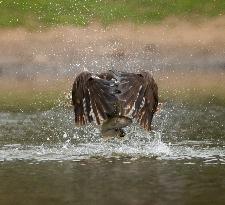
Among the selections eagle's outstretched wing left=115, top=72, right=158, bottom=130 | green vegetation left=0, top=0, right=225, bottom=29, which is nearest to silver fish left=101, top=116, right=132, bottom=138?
eagle's outstretched wing left=115, top=72, right=158, bottom=130

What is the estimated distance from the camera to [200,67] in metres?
48.0

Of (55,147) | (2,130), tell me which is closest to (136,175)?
(55,147)

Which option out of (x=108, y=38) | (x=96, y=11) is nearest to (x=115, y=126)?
(x=108, y=38)

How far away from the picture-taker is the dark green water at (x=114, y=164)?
13.2 metres

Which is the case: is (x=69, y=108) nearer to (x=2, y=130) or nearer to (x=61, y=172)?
(x=2, y=130)

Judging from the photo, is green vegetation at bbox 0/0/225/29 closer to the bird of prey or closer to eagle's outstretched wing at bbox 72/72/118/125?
the bird of prey

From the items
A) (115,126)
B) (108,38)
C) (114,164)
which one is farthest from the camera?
(108,38)

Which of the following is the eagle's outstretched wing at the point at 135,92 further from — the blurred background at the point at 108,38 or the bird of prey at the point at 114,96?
the blurred background at the point at 108,38

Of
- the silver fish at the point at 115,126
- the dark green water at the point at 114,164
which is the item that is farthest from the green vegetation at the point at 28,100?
the silver fish at the point at 115,126

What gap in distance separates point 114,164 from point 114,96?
1.20m

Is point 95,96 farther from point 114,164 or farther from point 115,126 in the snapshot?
point 114,164

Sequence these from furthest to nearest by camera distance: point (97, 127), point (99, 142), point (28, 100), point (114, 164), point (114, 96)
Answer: point (28, 100)
point (97, 127)
point (99, 142)
point (114, 96)
point (114, 164)

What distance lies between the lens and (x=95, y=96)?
1633 cm

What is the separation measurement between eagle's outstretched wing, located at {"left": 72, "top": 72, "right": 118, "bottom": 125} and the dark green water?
884 millimetres
